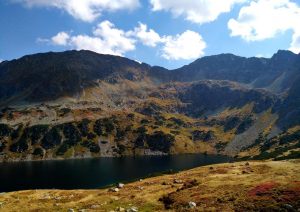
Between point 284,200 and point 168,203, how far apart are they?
17.4m

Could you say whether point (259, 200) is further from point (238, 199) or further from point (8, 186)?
point (8, 186)

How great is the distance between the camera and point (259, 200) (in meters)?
48.3

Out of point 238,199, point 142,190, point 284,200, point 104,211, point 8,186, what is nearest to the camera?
point 284,200

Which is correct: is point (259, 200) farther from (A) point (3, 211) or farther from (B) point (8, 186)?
(B) point (8, 186)

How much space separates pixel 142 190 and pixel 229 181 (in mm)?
17697

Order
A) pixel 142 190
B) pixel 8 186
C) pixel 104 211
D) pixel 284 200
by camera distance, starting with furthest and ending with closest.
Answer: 1. pixel 8 186
2. pixel 142 190
3. pixel 104 211
4. pixel 284 200

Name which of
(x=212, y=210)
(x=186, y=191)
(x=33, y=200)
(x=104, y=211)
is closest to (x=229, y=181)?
(x=186, y=191)

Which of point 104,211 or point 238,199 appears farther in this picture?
point 104,211

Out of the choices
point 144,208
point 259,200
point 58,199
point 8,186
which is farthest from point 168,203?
point 8,186

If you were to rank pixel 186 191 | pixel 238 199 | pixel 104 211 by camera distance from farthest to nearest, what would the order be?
pixel 186 191
pixel 104 211
pixel 238 199

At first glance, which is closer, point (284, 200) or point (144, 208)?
point (284, 200)

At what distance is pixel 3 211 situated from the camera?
2515 inches

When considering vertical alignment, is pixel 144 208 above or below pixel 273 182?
below

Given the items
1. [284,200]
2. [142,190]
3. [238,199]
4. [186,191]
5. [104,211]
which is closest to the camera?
[284,200]
